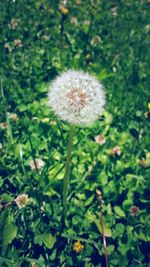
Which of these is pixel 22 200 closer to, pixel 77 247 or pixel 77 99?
pixel 77 247

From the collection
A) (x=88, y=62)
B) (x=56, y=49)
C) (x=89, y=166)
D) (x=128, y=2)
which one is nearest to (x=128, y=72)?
(x=88, y=62)

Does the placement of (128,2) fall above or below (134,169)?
above

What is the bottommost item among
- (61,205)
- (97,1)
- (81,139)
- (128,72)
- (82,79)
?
(61,205)

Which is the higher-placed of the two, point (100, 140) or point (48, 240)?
point (100, 140)

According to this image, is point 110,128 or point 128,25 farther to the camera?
point 128,25

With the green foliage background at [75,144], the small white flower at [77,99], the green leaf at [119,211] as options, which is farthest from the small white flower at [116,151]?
the small white flower at [77,99]

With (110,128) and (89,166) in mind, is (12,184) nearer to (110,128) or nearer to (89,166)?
(89,166)

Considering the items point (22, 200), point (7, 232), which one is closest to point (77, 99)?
point (22, 200)
